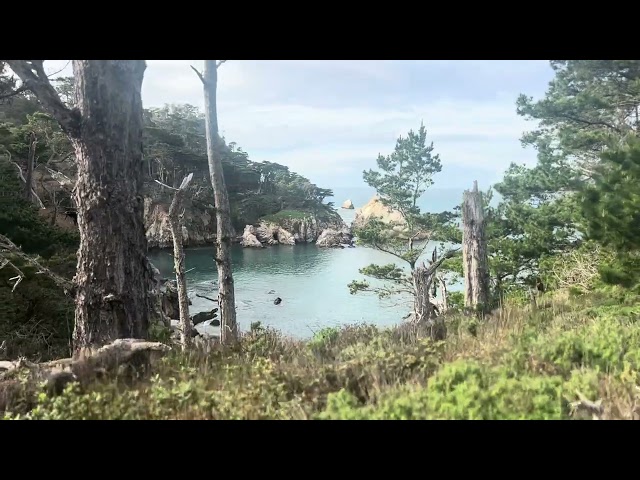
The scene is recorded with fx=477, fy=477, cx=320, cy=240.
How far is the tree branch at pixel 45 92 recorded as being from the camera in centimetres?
298

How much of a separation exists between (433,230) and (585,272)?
5713 millimetres

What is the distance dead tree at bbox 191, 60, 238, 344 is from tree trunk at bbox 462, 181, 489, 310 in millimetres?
3428

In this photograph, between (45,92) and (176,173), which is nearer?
(45,92)

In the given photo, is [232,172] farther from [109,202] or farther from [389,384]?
[389,384]

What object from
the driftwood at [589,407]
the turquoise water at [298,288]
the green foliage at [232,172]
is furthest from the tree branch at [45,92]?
the green foliage at [232,172]

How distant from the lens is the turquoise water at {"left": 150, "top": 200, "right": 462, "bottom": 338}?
570 inches

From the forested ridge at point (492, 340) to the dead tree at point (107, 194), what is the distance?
0.44m

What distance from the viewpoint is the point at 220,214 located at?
707 cm

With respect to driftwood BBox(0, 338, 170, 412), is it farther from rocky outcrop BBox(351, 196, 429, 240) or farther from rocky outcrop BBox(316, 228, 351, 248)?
rocky outcrop BBox(316, 228, 351, 248)

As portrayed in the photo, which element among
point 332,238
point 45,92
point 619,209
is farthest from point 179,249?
point 332,238

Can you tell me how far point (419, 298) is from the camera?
9.45 m

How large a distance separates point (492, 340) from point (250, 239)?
26148 millimetres
